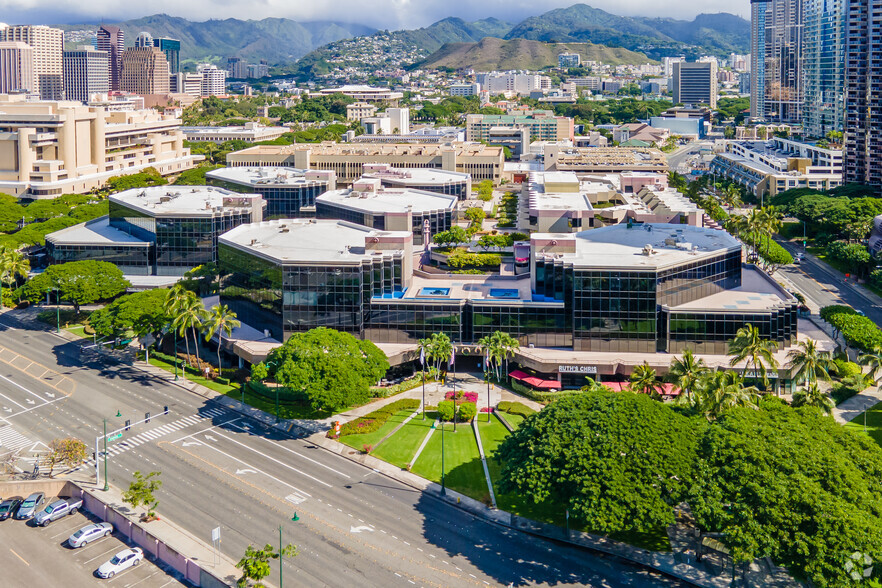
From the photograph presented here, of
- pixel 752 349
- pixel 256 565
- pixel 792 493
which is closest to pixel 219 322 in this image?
pixel 256 565

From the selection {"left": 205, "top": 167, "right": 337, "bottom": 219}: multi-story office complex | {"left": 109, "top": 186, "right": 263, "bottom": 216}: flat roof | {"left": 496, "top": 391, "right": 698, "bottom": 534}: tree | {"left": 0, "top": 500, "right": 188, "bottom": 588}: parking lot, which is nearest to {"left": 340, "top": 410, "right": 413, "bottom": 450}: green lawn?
{"left": 496, "top": 391, "right": 698, "bottom": 534}: tree

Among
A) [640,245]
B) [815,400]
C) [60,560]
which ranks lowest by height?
[60,560]

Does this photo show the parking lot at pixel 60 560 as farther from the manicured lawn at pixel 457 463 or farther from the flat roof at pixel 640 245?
the flat roof at pixel 640 245

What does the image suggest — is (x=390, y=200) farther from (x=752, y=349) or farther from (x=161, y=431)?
(x=752, y=349)

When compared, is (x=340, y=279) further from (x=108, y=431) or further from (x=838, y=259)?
(x=838, y=259)

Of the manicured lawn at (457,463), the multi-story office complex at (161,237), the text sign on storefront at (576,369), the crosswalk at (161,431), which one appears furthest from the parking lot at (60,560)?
the multi-story office complex at (161,237)

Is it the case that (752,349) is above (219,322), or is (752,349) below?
below

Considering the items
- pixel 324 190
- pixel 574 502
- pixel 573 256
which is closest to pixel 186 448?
pixel 574 502
